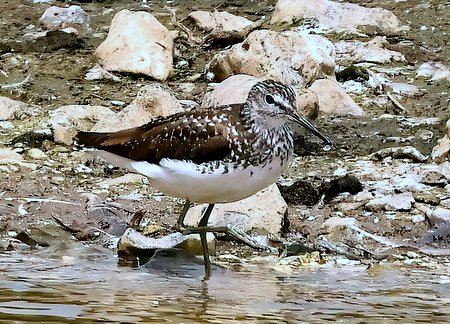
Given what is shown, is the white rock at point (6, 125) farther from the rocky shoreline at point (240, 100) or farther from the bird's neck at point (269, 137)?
the bird's neck at point (269, 137)

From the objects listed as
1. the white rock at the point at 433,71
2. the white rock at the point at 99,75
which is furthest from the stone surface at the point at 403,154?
the white rock at the point at 99,75

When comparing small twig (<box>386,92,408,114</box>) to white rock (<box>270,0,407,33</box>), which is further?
white rock (<box>270,0,407,33</box>)

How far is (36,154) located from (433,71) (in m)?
4.30

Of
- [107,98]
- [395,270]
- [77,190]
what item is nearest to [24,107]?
[107,98]

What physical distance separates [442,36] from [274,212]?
4.97 m

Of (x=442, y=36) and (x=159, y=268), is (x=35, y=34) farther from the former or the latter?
(x=159, y=268)

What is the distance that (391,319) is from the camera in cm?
399

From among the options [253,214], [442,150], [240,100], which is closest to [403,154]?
[442,150]

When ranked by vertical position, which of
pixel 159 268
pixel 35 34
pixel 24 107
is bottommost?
pixel 159 268

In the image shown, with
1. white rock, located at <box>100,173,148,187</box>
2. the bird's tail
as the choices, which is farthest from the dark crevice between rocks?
the bird's tail

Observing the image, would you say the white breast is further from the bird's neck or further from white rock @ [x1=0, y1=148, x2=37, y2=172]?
white rock @ [x1=0, y1=148, x2=37, y2=172]

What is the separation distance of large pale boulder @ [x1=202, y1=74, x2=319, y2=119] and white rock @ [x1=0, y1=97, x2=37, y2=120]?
1658mm

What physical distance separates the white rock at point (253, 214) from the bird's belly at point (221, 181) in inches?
33.7

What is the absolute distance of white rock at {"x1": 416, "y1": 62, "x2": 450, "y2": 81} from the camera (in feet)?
31.3
